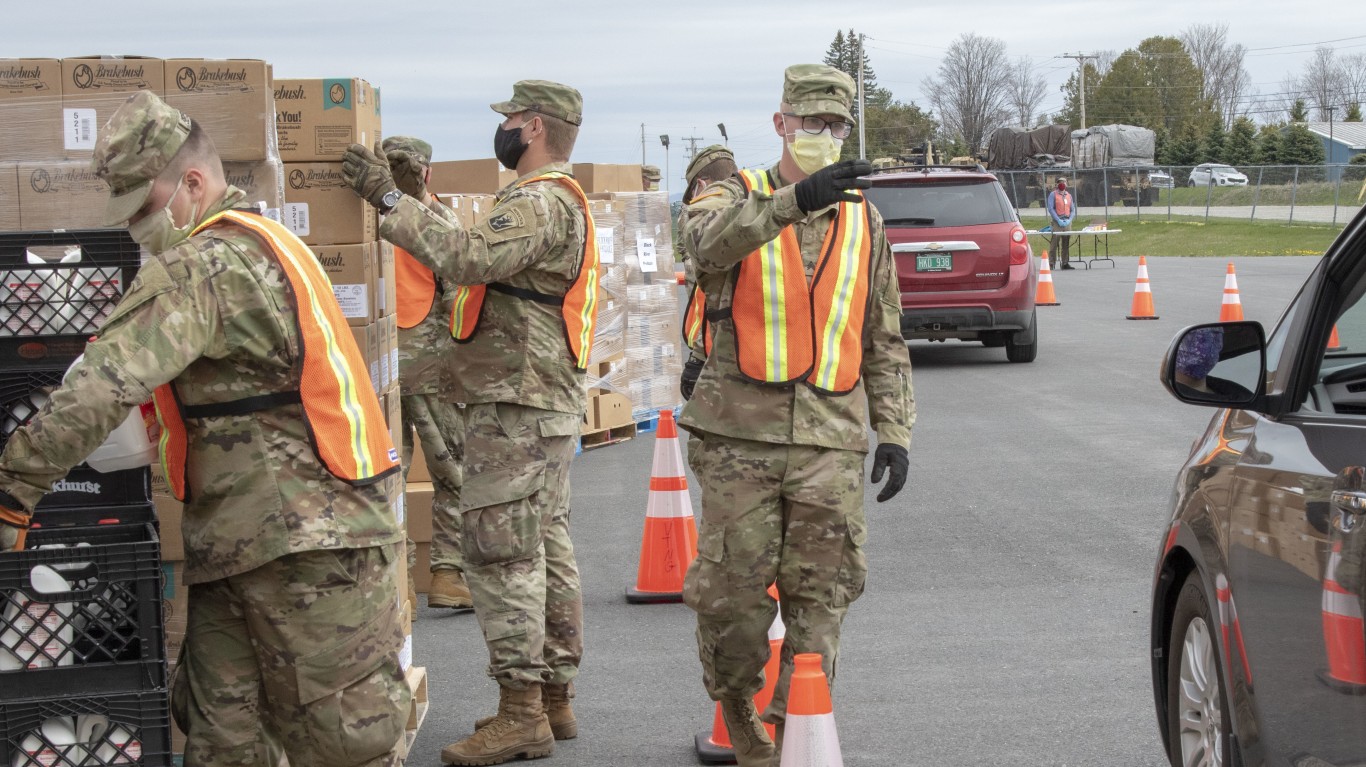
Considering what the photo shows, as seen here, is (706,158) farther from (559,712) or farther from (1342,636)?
(1342,636)

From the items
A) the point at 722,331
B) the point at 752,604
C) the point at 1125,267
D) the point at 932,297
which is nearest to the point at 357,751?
the point at 752,604

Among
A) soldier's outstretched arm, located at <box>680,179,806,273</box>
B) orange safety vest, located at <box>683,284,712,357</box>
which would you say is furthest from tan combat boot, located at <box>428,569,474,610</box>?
soldier's outstretched arm, located at <box>680,179,806,273</box>

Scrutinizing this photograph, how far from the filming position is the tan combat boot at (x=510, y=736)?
509cm

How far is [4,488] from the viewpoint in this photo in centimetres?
319

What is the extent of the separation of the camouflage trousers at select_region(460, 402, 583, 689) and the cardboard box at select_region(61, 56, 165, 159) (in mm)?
1517

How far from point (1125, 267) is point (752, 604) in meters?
30.8

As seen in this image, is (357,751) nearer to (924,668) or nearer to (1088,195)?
(924,668)

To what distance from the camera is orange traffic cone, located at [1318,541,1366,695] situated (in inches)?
109

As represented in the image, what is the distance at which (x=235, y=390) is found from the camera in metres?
3.52

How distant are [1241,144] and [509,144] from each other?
70.0 m

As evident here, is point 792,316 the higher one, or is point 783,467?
point 792,316

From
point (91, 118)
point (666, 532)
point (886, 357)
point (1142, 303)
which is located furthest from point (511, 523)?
point (1142, 303)

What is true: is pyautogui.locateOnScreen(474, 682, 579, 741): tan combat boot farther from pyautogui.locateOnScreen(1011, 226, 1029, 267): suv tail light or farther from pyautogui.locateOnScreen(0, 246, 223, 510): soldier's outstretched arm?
pyautogui.locateOnScreen(1011, 226, 1029, 267): suv tail light

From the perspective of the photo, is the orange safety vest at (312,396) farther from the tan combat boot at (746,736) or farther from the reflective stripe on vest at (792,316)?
the tan combat boot at (746,736)
